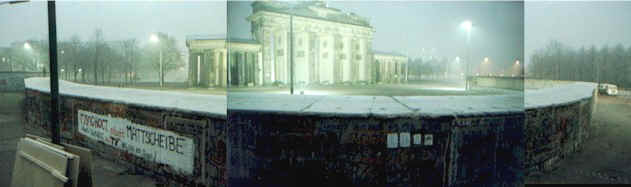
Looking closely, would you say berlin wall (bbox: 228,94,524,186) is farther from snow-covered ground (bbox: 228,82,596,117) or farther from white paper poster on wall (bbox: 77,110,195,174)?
white paper poster on wall (bbox: 77,110,195,174)

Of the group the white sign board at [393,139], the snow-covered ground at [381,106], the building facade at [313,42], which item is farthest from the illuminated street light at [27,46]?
the white sign board at [393,139]

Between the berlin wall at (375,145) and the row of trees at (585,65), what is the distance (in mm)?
55813

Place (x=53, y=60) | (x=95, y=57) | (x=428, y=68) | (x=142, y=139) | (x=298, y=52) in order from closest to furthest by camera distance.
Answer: (x=53, y=60), (x=142, y=139), (x=298, y=52), (x=95, y=57), (x=428, y=68)

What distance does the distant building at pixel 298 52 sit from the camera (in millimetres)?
28375

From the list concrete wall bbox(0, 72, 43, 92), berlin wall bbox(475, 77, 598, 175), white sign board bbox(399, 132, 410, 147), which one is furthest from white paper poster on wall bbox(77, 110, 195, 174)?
concrete wall bbox(0, 72, 43, 92)

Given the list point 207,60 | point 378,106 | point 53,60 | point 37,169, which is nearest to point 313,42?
point 207,60

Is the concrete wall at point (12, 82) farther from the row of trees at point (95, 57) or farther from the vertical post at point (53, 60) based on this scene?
the vertical post at point (53, 60)

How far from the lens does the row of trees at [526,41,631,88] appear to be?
48.3 m

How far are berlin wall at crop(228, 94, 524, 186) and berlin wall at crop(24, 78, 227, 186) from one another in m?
0.83

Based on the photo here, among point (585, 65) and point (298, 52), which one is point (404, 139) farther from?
point (585, 65)

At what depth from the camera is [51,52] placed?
15.6 ft

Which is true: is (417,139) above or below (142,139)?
above

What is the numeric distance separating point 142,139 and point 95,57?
4531 cm

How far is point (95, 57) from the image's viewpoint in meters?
42.8
